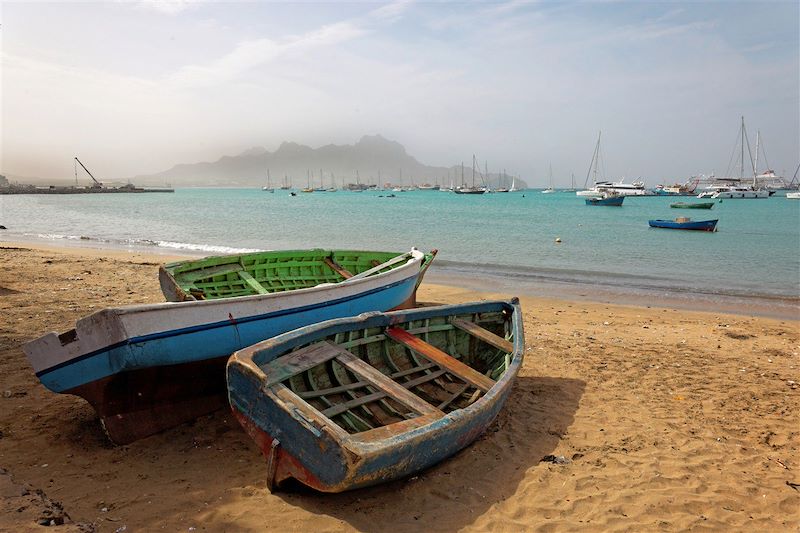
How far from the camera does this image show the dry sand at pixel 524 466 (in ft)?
14.1

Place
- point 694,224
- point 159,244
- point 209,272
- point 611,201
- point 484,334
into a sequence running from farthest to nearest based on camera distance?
point 611,201, point 694,224, point 159,244, point 209,272, point 484,334

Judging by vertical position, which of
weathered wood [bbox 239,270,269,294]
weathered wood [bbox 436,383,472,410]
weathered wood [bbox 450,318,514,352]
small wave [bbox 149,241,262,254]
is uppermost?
weathered wood [bbox 239,270,269,294]

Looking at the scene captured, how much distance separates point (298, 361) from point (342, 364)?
0.55 metres

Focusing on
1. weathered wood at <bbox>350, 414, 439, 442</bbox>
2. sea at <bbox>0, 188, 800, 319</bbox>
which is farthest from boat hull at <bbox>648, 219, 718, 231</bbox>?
weathered wood at <bbox>350, 414, 439, 442</bbox>

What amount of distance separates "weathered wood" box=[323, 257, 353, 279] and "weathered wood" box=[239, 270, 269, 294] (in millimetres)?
1852

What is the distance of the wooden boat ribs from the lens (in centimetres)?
512

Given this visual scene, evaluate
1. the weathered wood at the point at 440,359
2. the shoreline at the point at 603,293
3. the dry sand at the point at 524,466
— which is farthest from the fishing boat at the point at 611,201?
the weathered wood at the point at 440,359

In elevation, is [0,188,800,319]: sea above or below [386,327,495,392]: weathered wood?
below

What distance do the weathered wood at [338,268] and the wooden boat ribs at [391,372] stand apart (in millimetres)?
3999

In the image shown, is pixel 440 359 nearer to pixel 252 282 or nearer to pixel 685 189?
pixel 252 282

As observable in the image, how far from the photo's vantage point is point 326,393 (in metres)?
5.25

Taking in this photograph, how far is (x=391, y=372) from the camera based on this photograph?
630cm

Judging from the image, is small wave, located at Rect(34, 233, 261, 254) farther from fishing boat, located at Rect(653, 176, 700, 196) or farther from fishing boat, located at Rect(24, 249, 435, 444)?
fishing boat, located at Rect(653, 176, 700, 196)

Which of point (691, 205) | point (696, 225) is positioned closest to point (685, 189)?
point (691, 205)
